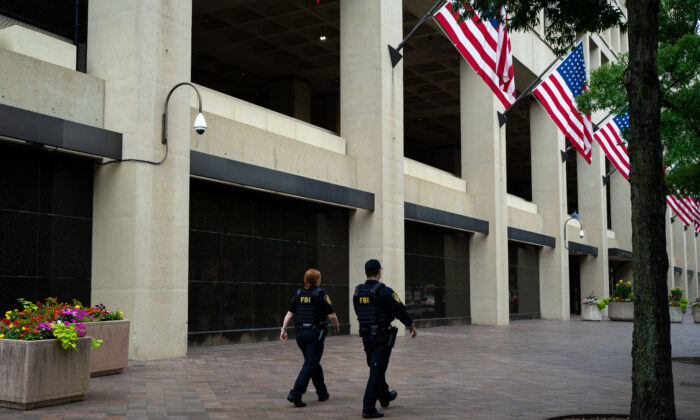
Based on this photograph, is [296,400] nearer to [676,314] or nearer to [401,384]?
[401,384]

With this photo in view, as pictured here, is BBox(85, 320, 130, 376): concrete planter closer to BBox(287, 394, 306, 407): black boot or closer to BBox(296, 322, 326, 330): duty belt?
BBox(296, 322, 326, 330): duty belt

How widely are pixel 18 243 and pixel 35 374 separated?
497 centimetres

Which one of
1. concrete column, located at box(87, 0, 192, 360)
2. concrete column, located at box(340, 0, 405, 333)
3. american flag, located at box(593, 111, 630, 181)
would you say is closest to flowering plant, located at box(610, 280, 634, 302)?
american flag, located at box(593, 111, 630, 181)

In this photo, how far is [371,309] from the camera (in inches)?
305

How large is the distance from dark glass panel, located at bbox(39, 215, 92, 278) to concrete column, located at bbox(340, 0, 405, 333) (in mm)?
8959

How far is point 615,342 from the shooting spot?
1911cm

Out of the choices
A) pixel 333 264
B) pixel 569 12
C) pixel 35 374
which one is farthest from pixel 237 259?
pixel 569 12

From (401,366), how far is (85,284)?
6152 mm

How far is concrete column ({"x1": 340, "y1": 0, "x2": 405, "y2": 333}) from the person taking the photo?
20203 millimetres

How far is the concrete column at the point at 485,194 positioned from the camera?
27516 millimetres

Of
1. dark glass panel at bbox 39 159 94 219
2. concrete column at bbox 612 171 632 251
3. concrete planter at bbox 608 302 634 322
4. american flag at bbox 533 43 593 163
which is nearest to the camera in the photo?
dark glass panel at bbox 39 159 94 219

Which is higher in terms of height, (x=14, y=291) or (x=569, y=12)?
Answer: (x=569, y=12)

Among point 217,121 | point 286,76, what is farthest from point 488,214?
point 217,121

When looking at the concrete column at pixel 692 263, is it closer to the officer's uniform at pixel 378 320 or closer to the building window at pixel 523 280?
the building window at pixel 523 280
